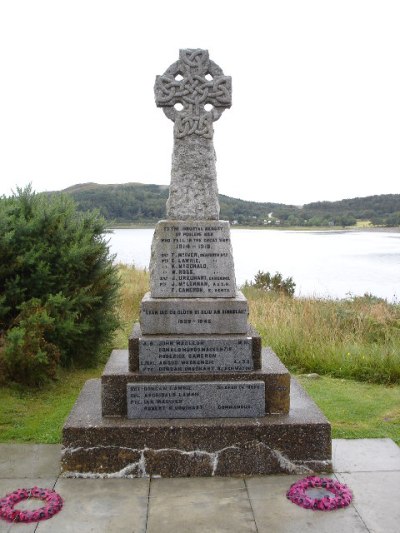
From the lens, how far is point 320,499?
411cm

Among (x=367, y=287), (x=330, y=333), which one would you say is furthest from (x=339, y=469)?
(x=367, y=287)

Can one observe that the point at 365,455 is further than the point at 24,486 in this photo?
Yes

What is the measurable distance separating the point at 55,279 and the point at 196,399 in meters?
3.71

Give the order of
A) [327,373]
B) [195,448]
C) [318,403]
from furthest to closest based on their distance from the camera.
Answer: [327,373], [318,403], [195,448]

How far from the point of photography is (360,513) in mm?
3932

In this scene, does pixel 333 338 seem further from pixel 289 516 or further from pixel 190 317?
pixel 289 516

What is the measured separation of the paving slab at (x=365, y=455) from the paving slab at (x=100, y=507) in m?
1.72

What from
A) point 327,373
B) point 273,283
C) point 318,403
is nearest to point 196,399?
point 318,403

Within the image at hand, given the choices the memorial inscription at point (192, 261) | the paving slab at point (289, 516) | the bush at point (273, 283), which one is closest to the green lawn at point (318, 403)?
the paving slab at point (289, 516)

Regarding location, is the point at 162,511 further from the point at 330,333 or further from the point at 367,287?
the point at 367,287

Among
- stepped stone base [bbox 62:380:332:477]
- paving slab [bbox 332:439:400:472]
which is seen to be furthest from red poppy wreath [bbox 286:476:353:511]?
paving slab [bbox 332:439:400:472]

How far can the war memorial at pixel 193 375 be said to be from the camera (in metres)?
4.58

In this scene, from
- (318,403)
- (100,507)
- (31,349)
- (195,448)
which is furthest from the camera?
(31,349)

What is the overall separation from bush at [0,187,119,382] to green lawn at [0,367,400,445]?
1.07ft
